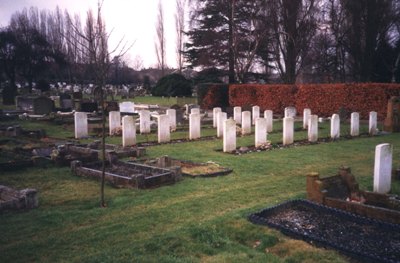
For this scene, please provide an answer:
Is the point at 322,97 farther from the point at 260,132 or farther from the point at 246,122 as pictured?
the point at 260,132

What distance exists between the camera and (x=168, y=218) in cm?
652

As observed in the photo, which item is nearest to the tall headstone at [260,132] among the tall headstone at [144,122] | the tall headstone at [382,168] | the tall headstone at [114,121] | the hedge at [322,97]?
the tall headstone at [144,122]

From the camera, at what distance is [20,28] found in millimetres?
51688

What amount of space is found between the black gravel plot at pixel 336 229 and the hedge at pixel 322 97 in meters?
17.4

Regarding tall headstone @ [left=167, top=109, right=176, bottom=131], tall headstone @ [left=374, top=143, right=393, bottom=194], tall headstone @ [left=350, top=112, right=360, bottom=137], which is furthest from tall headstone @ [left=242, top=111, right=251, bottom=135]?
tall headstone @ [left=374, top=143, right=393, bottom=194]

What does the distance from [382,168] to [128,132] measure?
934cm

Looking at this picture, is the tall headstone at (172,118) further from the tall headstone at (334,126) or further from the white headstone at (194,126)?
the tall headstone at (334,126)

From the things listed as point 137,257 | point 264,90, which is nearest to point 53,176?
point 137,257

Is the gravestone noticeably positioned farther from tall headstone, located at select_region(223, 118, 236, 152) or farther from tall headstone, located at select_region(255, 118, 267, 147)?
tall headstone, located at select_region(223, 118, 236, 152)

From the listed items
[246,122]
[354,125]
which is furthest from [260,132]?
[354,125]

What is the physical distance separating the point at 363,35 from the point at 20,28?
142 ft

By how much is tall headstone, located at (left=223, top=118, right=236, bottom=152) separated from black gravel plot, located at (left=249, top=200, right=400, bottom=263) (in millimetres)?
6242

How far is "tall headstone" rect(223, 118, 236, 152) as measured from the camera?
13031mm

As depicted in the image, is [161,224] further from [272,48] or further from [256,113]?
[272,48]
